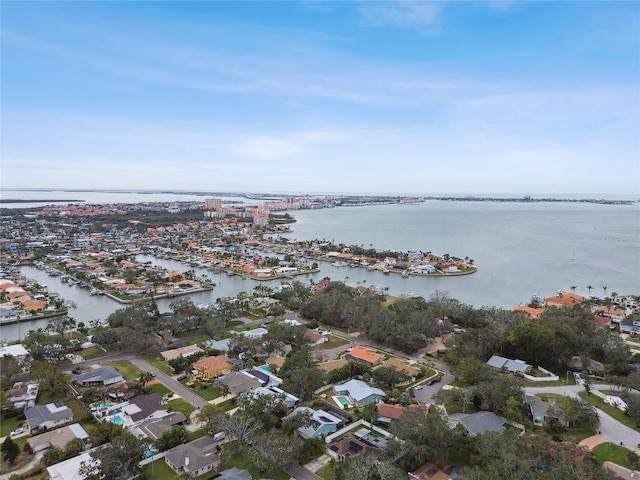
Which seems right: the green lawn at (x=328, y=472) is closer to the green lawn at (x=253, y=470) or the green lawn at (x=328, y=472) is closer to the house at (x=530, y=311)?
the green lawn at (x=253, y=470)

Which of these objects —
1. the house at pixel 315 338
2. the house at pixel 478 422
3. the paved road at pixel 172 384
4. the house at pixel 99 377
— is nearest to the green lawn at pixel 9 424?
the house at pixel 99 377

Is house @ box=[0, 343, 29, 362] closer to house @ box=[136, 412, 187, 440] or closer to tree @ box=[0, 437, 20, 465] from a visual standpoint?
tree @ box=[0, 437, 20, 465]

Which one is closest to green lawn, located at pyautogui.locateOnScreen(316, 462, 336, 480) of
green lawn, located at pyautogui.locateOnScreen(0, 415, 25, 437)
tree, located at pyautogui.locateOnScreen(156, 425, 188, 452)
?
tree, located at pyautogui.locateOnScreen(156, 425, 188, 452)

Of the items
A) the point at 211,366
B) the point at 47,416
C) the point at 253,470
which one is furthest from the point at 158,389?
the point at 253,470

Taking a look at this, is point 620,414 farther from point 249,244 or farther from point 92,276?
point 249,244

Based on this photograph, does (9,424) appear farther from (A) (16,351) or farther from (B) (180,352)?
(B) (180,352)
